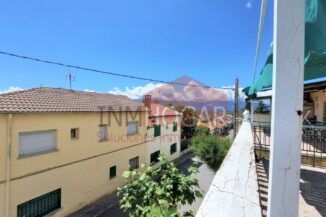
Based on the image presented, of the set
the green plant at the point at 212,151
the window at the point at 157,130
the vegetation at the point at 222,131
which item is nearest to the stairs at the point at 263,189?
the green plant at the point at 212,151

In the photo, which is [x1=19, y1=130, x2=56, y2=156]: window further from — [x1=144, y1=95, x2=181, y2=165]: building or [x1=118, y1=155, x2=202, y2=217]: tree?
[x1=144, y1=95, x2=181, y2=165]: building

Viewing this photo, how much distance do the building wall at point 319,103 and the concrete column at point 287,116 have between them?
1219 cm

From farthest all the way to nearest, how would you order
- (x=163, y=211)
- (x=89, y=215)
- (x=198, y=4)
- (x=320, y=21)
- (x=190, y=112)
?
(x=190, y=112) < (x=89, y=215) < (x=198, y=4) < (x=163, y=211) < (x=320, y=21)

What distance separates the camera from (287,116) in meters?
0.94

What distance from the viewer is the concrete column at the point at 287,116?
3.11 feet

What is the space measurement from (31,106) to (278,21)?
1106 cm

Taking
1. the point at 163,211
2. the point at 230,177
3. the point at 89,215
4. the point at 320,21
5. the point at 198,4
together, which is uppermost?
the point at 198,4

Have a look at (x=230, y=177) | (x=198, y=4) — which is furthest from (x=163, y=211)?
(x=198, y=4)

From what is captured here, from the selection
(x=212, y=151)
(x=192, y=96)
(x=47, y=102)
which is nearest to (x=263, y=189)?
(x=47, y=102)

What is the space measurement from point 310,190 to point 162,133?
17.6m

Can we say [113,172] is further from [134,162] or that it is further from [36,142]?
[36,142]

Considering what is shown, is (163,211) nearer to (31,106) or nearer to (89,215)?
(31,106)

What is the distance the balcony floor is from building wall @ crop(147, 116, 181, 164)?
14.4m

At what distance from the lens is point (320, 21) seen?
62.1 inches
